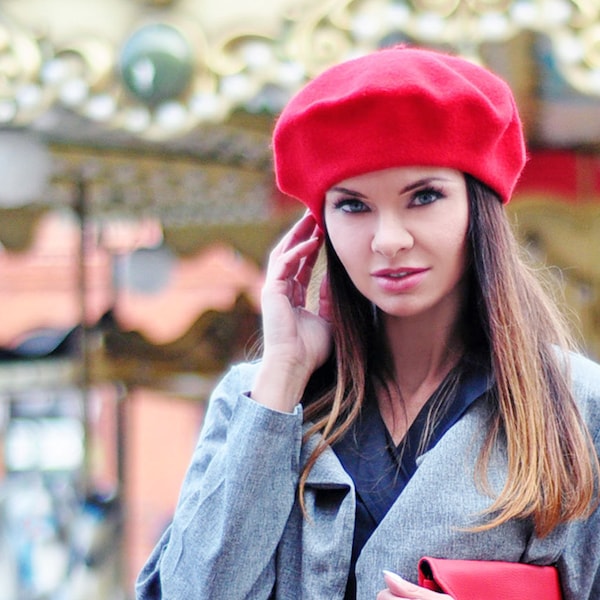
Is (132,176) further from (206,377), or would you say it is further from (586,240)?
(586,240)

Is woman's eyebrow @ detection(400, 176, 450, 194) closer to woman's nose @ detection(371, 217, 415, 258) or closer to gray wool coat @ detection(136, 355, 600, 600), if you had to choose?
woman's nose @ detection(371, 217, 415, 258)

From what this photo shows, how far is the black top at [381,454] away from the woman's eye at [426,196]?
0.22 m

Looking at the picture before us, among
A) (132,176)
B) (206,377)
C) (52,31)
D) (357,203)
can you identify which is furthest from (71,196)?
(357,203)

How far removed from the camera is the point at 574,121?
3520 mm

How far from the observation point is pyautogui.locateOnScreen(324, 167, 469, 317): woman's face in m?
1.31

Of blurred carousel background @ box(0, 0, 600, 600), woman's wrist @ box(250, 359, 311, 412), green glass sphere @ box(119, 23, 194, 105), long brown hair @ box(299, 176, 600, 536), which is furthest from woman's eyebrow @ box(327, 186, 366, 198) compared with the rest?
green glass sphere @ box(119, 23, 194, 105)

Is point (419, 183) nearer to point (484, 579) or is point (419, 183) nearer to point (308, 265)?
point (308, 265)

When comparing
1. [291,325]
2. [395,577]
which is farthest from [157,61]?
[395,577]

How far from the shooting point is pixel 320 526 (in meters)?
1.34

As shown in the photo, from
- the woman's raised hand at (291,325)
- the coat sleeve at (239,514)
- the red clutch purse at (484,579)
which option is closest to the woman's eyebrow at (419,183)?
the woman's raised hand at (291,325)

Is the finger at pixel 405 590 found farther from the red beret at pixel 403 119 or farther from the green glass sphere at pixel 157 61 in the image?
the green glass sphere at pixel 157 61

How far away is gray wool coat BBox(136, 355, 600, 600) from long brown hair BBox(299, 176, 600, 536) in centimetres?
2

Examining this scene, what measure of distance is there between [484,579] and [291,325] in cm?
40

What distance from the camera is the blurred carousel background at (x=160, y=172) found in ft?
9.16
